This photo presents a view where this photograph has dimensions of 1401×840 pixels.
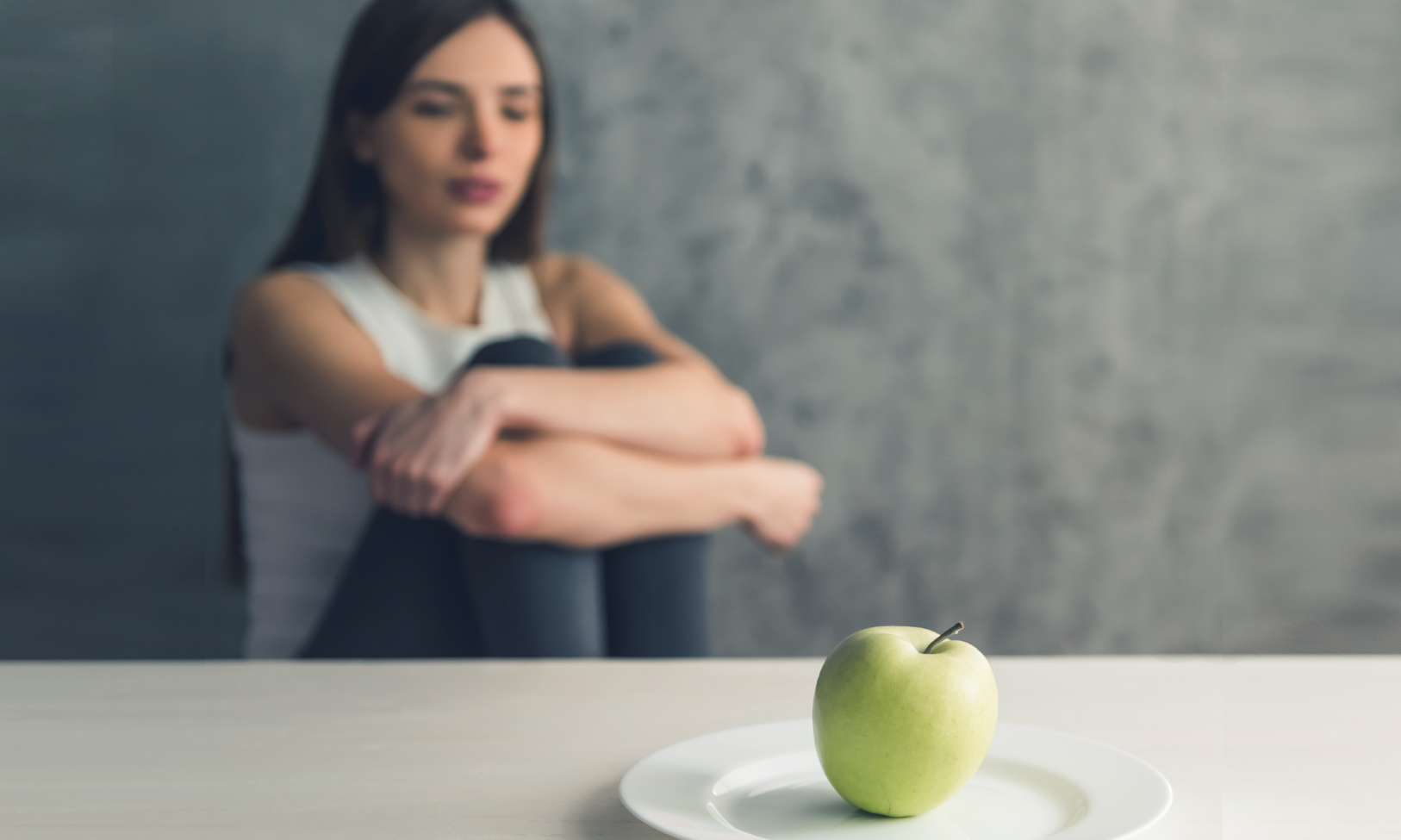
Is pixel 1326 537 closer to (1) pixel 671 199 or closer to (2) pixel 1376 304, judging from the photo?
(2) pixel 1376 304

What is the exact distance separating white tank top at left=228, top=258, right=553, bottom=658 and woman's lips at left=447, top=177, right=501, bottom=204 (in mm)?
169

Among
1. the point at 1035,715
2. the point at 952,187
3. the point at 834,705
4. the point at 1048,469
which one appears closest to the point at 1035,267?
the point at 952,187

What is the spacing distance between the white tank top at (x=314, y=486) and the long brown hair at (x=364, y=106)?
4 cm

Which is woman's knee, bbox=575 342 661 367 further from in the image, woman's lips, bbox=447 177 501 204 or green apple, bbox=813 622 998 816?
green apple, bbox=813 622 998 816

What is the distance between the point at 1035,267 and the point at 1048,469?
339mm

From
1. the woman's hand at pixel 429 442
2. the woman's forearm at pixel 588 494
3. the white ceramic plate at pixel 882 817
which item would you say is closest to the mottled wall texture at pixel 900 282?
the woman's forearm at pixel 588 494

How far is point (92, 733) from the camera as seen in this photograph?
63 cm

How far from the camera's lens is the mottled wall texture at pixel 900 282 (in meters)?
1.76

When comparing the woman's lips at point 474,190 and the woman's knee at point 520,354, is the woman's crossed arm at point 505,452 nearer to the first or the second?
the woman's knee at point 520,354

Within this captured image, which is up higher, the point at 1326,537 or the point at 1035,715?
the point at 1035,715

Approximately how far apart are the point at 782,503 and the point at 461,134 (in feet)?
2.49

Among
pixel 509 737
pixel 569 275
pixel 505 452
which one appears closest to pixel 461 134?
pixel 569 275

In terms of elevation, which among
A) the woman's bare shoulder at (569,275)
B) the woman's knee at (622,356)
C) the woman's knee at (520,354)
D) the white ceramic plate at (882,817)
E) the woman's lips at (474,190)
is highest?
the woman's lips at (474,190)

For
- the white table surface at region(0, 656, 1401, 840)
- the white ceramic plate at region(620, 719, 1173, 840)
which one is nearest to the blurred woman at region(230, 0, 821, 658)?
the white table surface at region(0, 656, 1401, 840)
